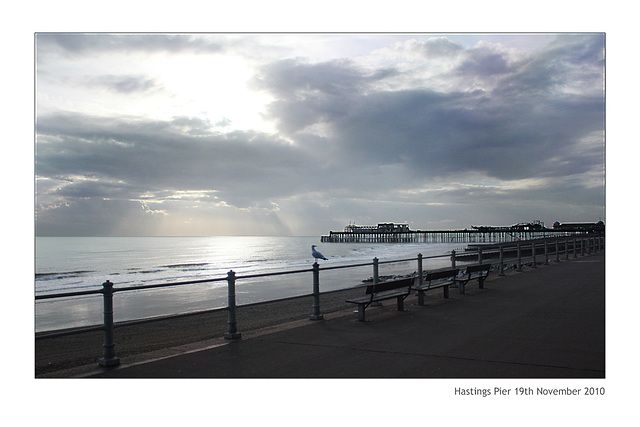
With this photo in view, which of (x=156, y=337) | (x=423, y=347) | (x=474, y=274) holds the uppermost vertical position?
(x=474, y=274)

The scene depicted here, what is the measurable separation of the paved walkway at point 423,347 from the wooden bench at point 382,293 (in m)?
0.27

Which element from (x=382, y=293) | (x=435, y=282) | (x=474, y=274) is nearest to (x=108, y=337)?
(x=382, y=293)

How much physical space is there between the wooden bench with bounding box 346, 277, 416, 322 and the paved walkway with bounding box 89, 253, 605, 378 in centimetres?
27

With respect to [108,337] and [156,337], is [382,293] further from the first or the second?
[156,337]

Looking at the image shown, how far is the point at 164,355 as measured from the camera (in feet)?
20.5

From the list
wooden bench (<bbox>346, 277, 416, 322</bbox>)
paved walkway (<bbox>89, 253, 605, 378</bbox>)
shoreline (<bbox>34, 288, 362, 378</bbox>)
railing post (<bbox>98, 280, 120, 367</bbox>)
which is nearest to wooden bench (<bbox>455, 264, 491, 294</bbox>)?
paved walkway (<bbox>89, 253, 605, 378</bbox>)

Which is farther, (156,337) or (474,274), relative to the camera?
(474,274)

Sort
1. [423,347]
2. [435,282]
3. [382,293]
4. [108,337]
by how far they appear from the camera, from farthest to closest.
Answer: [435,282] < [382,293] < [423,347] < [108,337]

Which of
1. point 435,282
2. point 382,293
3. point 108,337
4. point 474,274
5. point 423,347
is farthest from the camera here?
point 474,274

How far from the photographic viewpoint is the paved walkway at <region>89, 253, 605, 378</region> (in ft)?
17.6

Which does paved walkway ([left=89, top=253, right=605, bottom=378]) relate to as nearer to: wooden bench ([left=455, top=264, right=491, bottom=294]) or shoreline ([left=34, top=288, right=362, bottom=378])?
shoreline ([left=34, top=288, right=362, bottom=378])

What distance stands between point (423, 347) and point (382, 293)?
9.27 feet

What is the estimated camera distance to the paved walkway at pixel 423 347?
535cm

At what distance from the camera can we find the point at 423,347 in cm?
641
